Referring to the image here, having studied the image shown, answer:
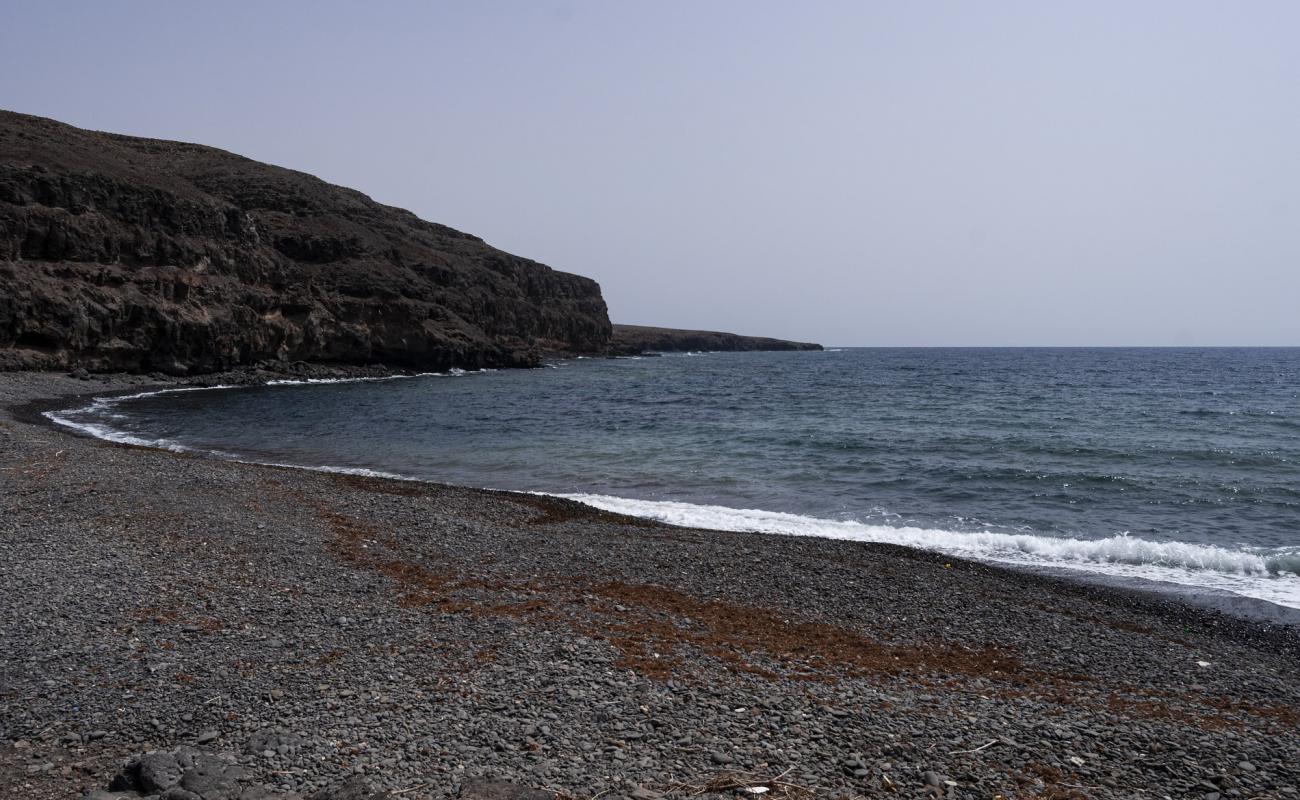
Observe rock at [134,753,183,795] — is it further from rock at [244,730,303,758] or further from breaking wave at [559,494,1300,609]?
breaking wave at [559,494,1300,609]

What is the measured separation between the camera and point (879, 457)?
26.5 m

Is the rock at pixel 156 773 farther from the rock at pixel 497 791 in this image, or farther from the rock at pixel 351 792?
the rock at pixel 497 791

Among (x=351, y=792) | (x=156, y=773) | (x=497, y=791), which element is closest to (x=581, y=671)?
(x=497, y=791)

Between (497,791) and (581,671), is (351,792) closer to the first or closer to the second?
(497,791)

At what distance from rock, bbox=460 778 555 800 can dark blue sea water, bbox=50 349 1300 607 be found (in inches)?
495

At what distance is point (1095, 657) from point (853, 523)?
27.6 ft

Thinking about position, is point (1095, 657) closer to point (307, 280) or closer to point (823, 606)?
point (823, 606)

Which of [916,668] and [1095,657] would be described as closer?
[916,668]

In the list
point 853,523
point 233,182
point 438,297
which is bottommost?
point 853,523

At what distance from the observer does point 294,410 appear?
4081 centimetres

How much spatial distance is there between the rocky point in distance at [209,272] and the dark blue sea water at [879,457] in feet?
30.1

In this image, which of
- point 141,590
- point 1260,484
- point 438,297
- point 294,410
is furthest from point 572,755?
point 438,297

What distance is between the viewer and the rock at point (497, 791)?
5277mm

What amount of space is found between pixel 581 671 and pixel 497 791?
2402 mm
